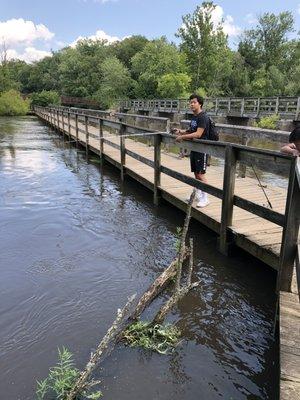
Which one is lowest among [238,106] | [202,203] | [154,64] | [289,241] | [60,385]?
[60,385]

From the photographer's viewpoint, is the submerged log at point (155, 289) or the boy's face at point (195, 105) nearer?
the submerged log at point (155, 289)

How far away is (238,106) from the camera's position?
28109 mm

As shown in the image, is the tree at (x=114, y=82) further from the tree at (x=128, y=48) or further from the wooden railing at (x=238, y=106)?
the tree at (x=128, y=48)

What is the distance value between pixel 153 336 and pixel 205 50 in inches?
2177

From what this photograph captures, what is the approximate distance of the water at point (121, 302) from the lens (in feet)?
10.2

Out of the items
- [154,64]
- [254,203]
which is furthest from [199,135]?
[154,64]

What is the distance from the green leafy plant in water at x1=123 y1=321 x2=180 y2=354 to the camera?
135 inches

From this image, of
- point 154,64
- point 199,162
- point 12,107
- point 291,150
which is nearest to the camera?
point 291,150

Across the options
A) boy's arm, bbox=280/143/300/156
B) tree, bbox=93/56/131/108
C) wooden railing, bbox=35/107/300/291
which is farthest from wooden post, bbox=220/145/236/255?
tree, bbox=93/56/131/108

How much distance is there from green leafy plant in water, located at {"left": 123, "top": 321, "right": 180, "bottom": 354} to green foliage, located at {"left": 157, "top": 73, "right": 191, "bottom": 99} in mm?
46651

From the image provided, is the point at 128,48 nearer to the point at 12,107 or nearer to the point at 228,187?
the point at 12,107

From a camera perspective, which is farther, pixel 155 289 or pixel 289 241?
pixel 155 289

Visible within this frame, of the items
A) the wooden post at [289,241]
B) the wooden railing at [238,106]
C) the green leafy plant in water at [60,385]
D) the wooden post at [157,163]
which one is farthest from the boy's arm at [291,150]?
the wooden railing at [238,106]

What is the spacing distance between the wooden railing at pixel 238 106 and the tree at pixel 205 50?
38.9 ft
